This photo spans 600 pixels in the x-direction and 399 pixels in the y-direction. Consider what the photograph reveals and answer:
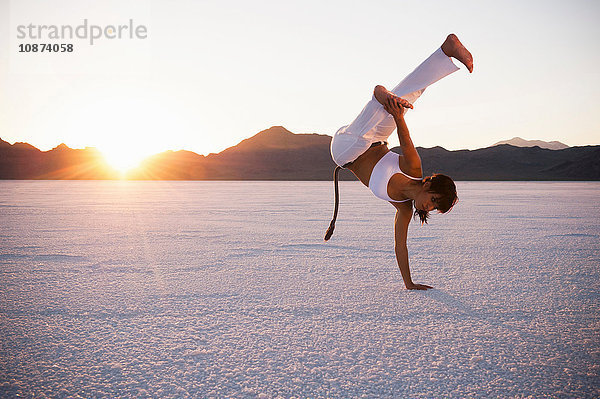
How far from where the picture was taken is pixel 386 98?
304 centimetres

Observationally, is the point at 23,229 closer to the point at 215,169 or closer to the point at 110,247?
the point at 110,247

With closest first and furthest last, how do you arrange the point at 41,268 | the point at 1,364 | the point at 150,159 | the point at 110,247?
1. the point at 1,364
2. the point at 41,268
3. the point at 110,247
4. the point at 150,159

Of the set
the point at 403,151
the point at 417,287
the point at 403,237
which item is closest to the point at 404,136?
the point at 403,151

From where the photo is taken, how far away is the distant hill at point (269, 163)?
97.4m

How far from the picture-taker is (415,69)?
3.27 meters

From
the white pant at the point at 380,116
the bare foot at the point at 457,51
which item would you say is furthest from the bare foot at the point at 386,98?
the bare foot at the point at 457,51

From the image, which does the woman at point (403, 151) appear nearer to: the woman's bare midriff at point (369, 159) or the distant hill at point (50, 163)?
the woman's bare midriff at point (369, 159)

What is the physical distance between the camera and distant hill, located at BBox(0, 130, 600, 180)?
3836 inches

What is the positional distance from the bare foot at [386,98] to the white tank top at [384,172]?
408 millimetres

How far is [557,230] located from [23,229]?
30.6ft

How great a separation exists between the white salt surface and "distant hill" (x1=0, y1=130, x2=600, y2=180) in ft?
286

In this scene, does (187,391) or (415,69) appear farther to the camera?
(415,69)

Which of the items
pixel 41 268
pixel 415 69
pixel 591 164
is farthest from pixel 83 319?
pixel 591 164

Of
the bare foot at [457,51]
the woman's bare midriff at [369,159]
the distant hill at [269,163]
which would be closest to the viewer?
the bare foot at [457,51]
